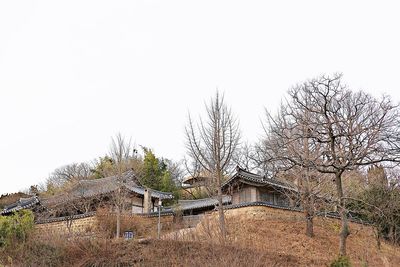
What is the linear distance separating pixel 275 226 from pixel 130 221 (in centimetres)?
646

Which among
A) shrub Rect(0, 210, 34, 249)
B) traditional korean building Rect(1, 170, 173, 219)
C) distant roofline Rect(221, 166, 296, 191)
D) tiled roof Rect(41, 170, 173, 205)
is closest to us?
shrub Rect(0, 210, 34, 249)

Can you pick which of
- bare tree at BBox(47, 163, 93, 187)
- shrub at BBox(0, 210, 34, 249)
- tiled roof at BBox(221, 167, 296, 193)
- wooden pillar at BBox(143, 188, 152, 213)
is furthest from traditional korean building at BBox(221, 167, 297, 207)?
bare tree at BBox(47, 163, 93, 187)

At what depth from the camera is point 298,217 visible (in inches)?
831

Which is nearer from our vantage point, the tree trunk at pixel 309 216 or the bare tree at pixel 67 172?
the tree trunk at pixel 309 216

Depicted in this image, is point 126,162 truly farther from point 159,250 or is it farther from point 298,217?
point 159,250

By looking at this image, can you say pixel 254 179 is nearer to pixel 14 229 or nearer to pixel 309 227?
pixel 309 227

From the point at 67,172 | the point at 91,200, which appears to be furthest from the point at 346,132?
the point at 67,172

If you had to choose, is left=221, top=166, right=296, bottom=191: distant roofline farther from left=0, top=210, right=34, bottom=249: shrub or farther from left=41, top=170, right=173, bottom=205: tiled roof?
left=0, top=210, right=34, bottom=249: shrub

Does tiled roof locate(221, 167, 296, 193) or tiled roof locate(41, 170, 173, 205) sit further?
tiled roof locate(41, 170, 173, 205)

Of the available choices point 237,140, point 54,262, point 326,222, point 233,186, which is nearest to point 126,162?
point 233,186

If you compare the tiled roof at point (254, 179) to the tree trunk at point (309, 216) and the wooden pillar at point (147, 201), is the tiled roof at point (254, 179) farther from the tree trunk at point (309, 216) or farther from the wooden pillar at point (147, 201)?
the wooden pillar at point (147, 201)

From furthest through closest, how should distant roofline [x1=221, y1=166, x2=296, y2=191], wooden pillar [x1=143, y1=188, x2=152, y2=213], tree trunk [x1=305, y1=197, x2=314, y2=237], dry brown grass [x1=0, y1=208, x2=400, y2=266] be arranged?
wooden pillar [x1=143, y1=188, x2=152, y2=213]
distant roofline [x1=221, y1=166, x2=296, y2=191]
tree trunk [x1=305, y1=197, x2=314, y2=237]
dry brown grass [x1=0, y1=208, x2=400, y2=266]

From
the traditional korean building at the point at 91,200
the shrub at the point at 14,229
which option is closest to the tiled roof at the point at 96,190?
the traditional korean building at the point at 91,200

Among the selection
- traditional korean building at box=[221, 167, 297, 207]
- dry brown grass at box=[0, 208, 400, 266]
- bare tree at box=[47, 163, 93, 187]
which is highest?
bare tree at box=[47, 163, 93, 187]
